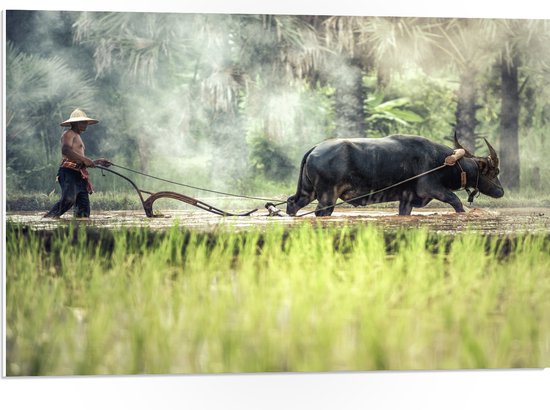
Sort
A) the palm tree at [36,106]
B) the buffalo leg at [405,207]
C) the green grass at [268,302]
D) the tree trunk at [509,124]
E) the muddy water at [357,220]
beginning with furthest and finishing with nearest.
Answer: the buffalo leg at [405,207] → the tree trunk at [509,124] → the muddy water at [357,220] → the palm tree at [36,106] → the green grass at [268,302]

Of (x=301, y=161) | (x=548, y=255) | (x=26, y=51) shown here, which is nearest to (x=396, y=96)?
(x=301, y=161)

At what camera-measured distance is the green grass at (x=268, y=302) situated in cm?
399

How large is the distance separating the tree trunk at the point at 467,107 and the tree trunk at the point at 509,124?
0.17 m

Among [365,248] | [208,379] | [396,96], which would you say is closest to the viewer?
[208,379]

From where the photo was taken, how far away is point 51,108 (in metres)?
4.53

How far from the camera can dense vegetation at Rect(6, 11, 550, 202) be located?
4.53 m

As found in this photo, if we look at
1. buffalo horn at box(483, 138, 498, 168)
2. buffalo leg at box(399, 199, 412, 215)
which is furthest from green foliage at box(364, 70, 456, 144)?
buffalo leg at box(399, 199, 412, 215)

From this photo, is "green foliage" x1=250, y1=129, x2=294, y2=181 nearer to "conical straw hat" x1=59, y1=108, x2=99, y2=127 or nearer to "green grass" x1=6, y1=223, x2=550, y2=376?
"green grass" x1=6, y1=223, x2=550, y2=376

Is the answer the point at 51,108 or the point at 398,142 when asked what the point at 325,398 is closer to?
the point at 398,142

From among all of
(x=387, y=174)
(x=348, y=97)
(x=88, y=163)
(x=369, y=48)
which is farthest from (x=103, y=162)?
(x=387, y=174)

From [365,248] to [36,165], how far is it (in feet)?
6.21

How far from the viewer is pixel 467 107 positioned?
4863 millimetres

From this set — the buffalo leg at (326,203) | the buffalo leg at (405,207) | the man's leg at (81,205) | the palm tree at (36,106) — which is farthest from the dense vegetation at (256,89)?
the buffalo leg at (405,207)

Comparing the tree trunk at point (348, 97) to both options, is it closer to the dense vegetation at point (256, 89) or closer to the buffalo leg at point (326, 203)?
the dense vegetation at point (256, 89)
